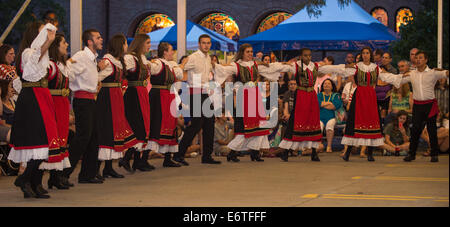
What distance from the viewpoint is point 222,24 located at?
23281 millimetres

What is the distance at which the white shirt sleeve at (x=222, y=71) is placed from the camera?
9.77 metres

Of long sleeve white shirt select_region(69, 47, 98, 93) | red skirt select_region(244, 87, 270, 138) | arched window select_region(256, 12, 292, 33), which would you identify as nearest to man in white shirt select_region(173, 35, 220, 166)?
red skirt select_region(244, 87, 270, 138)

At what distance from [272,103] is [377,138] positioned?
1945 millimetres

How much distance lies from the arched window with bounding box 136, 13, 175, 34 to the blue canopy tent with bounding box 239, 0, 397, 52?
9158mm

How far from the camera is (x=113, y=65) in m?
7.70

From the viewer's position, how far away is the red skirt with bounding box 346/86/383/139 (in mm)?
10078

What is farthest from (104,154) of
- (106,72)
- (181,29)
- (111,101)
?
(181,29)

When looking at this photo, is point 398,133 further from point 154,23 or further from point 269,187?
point 154,23

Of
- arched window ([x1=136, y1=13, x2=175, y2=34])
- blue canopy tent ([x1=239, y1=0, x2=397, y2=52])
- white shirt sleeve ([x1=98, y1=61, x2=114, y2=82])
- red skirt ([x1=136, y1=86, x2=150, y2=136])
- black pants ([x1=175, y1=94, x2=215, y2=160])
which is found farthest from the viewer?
arched window ([x1=136, y1=13, x2=175, y2=34])

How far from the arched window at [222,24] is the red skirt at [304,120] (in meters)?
13.0

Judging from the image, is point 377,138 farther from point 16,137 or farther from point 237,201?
point 16,137

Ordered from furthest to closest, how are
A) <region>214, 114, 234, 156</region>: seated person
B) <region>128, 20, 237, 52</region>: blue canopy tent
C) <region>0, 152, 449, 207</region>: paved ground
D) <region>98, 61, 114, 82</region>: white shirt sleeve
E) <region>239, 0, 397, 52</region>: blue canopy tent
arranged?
<region>128, 20, 237, 52</region>: blue canopy tent
<region>239, 0, 397, 52</region>: blue canopy tent
<region>214, 114, 234, 156</region>: seated person
<region>98, 61, 114, 82</region>: white shirt sleeve
<region>0, 152, 449, 207</region>: paved ground

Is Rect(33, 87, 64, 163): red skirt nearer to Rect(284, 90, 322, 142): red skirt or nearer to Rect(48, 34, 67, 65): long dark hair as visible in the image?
Rect(48, 34, 67, 65): long dark hair

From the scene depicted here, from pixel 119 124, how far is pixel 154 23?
1624cm
